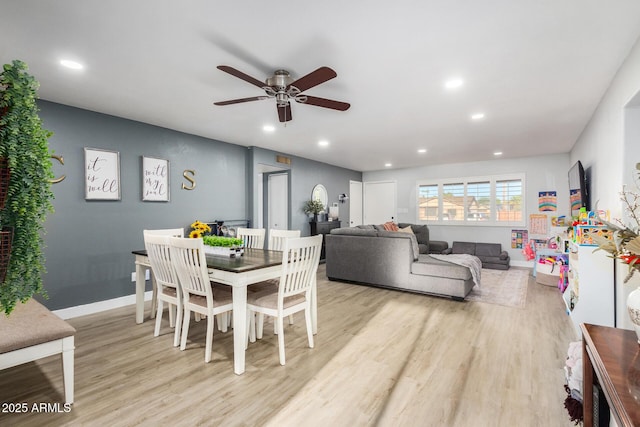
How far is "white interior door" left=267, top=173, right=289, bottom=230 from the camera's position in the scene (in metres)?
6.71

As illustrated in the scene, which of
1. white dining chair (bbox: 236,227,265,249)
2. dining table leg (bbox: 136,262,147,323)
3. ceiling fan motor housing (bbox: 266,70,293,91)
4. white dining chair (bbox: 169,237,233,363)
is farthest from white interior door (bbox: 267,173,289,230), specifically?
ceiling fan motor housing (bbox: 266,70,293,91)

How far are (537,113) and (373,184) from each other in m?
5.36

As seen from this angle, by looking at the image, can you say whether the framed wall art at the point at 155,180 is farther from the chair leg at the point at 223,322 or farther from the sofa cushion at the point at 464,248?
the sofa cushion at the point at 464,248

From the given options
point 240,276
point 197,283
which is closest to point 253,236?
point 197,283

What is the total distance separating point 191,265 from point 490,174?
23.0 feet

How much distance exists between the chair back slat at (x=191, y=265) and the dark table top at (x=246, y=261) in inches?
4.2

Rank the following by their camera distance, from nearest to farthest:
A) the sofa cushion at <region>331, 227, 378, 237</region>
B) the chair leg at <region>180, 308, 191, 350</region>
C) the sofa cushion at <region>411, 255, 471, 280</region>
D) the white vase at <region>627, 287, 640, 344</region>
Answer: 1. the white vase at <region>627, 287, 640, 344</region>
2. the chair leg at <region>180, 308, 191, 350</region>
3. the sofa cushion at <region>411, 255, 471, 280</region>
4. the sofa cushion at <region>331, 227, 378, 237</region>

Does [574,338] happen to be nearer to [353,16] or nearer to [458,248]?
[353,16]

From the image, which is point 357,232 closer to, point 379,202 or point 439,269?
point 439,269

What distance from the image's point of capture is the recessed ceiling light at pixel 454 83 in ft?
9.01

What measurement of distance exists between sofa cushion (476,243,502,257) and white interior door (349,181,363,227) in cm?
323

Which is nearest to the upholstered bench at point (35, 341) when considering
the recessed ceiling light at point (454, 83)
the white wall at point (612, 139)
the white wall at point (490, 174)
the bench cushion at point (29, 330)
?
the bench cushion at point (29, 330)

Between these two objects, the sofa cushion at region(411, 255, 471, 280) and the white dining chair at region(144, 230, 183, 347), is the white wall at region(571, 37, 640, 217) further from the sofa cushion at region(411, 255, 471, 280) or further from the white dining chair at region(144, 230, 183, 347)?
the white dining chair at region(144, 230, 183, 347)

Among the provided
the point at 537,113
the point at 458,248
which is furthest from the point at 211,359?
the point at 458,248
